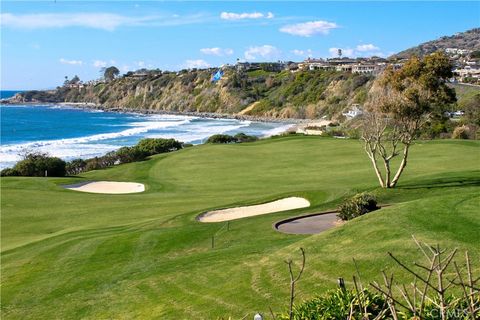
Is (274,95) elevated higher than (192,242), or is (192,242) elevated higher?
(274,95)

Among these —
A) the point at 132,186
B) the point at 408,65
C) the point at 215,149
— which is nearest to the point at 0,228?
the point at 132,186

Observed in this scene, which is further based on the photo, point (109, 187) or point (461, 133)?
point (461, 133)

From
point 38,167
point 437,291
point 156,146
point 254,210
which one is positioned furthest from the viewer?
point 156,146

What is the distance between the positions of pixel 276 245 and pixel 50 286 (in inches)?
250

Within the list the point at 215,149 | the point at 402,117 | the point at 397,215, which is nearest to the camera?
the point at 397,215

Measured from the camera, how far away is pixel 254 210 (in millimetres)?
26031

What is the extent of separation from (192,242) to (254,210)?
6.83m

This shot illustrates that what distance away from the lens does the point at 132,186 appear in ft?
128

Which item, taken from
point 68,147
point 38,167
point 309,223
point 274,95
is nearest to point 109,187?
point 38,167

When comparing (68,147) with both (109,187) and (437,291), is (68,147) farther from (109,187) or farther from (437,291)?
(437,291)

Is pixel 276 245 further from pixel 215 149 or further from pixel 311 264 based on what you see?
pixel 215 149

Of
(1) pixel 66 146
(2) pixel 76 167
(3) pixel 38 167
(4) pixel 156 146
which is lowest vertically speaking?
(1) pixel 66 146

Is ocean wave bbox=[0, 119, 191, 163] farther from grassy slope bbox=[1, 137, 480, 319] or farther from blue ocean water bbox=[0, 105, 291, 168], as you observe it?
grassy slope bbox=[1, 137, 480, 319]

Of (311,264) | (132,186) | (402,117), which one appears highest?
(402,117)
